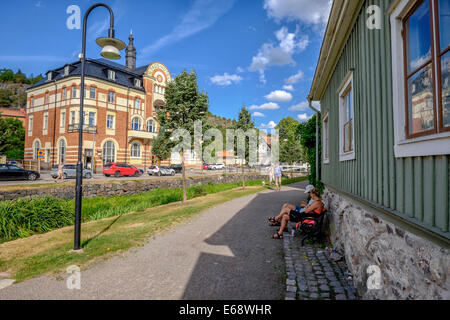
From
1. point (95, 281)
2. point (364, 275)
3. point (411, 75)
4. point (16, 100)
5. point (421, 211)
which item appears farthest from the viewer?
point (16, 100)

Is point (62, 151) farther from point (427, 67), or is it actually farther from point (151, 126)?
point (427, 67)

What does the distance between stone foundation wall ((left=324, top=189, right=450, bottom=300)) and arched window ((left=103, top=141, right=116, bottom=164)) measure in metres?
37.3

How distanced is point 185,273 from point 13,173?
74.0 ft

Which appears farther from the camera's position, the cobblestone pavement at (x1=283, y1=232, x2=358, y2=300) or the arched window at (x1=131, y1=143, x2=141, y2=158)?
the arched window at (x1=131, y1=143, x2=141, y2=158)

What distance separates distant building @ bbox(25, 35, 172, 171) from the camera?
1394 inches

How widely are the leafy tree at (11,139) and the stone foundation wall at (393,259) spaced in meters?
35.9

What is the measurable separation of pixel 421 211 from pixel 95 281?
4067 mm

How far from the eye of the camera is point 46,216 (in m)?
8.15

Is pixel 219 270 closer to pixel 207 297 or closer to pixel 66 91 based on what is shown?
pixel 207 297

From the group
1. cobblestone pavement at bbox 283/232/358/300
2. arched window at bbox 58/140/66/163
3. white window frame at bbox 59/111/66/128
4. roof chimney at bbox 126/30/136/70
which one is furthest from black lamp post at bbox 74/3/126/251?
roof chimney at bbox 126/30/136/70

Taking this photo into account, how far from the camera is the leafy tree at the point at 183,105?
1211 centimetres

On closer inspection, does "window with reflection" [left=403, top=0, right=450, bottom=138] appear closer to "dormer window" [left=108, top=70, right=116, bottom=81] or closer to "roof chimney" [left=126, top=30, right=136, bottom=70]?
"dormer window" [left=108, top=70, right=116, bottom=81]

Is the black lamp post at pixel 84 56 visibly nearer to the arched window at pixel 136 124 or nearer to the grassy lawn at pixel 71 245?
the grassy lawn at pixel 71 245
